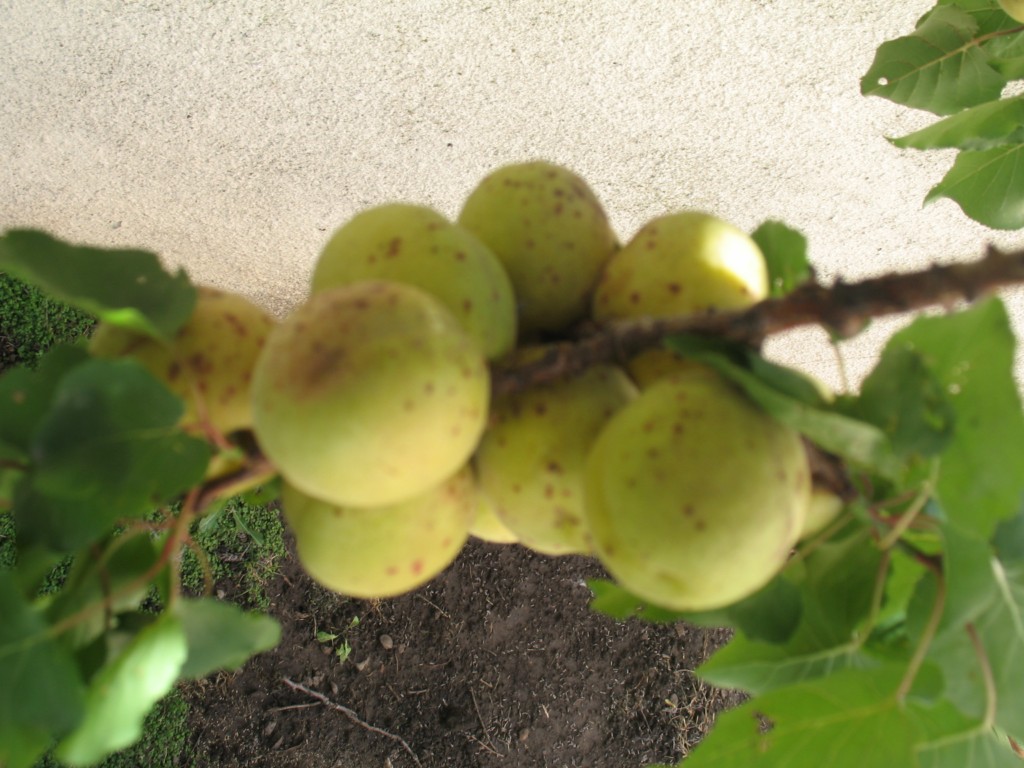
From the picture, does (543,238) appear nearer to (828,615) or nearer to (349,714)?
(828,615)

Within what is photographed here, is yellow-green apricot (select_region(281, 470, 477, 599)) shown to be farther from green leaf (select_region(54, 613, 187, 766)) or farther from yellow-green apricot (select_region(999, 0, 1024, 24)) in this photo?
yellow-green apricot (select_region(999, 0, 1024, 24))

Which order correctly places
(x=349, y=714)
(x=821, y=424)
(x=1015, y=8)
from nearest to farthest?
(x=821, y=424) < (x=1015, y=8) < (x=349, y=714)

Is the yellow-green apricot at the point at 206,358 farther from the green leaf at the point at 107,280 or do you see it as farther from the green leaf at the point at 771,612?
the green leaf at the point at 771,612

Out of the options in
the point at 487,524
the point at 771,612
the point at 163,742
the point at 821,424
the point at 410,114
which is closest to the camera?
the point at 821,424

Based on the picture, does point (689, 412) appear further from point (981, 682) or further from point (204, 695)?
point (204, 695)

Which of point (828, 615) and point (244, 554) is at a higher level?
point (828, 615)

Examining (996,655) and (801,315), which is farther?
(996,655)

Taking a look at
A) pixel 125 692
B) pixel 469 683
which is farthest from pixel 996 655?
pixel 469 683
